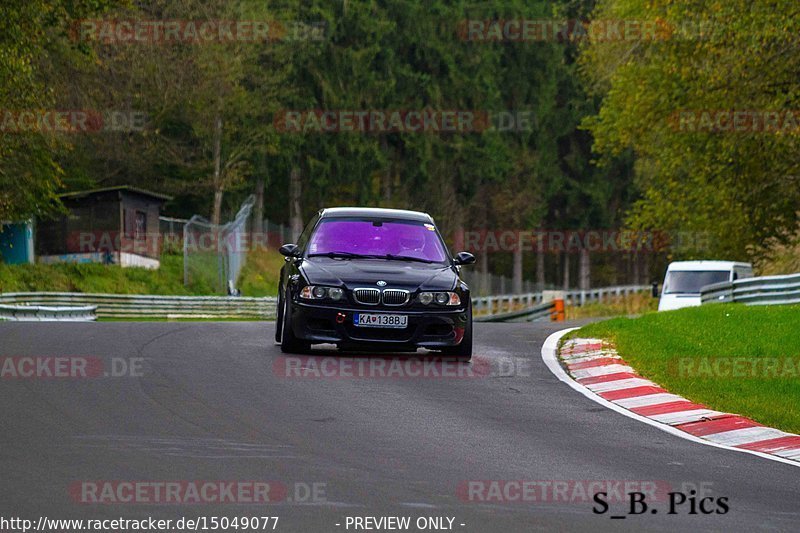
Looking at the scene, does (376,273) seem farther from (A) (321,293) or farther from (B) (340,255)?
(B) (340,255)

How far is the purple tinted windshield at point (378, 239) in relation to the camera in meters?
17.1

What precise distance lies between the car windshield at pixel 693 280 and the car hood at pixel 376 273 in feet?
69.0

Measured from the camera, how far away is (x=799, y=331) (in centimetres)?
1794

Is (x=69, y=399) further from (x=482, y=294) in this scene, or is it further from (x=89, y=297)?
(x=482, y=294)

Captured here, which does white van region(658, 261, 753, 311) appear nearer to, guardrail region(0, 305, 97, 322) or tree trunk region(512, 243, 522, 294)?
guardrail region(0, 305, 97, 322)

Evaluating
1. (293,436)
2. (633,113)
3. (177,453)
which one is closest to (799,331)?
(293,436)

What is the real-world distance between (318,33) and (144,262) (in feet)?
50.4

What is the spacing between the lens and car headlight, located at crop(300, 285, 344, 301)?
1577 cm

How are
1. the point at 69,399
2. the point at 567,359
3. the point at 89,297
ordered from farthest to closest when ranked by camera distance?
the point at 89,297 → the point at 567,359 → the point at 69,399

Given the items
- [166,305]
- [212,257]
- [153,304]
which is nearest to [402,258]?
[166,305]

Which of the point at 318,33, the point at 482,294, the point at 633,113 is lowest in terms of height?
the point at 482,294

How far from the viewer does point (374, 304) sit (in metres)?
15.7

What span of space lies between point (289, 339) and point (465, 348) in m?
2.00

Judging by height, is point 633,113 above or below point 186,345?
above
